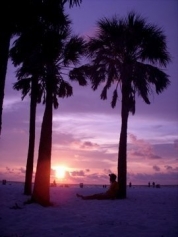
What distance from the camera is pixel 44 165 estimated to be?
54.4ft

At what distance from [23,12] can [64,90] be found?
30.0 ft

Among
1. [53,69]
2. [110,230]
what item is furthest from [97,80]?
[110,230]

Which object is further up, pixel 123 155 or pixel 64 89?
pixel 64 89

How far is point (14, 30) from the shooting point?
34.4ft

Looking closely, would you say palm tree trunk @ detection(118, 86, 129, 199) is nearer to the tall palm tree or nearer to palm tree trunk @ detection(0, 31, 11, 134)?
the tall palm tree

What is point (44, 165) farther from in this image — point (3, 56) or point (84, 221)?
point (3, 56)

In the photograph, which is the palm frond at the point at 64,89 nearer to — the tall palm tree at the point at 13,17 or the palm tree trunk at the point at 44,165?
the palm tree trunk at the point at 44,165

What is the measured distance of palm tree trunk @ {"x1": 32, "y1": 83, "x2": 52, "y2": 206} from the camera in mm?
16094

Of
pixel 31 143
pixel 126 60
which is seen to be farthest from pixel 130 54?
pixel 31 143

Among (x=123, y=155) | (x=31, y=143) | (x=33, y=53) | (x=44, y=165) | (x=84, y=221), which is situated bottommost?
(x=84, y=221)

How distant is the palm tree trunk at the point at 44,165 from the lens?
52.8 feet

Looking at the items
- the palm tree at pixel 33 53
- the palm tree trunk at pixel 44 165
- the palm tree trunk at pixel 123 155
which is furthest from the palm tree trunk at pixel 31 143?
the palm tree trunk at pixel 123 155

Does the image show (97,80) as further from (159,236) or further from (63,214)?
(159,236)

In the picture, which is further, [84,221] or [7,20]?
[84,221]
